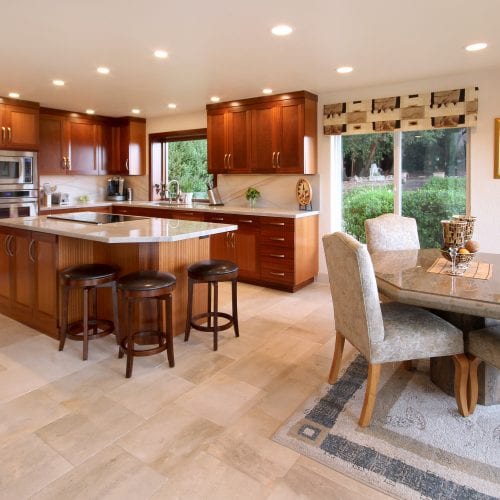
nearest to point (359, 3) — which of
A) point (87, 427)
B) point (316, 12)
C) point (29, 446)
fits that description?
point (316, 12)

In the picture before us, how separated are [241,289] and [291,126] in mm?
1972

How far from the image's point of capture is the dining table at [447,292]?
→ 193 centimetres

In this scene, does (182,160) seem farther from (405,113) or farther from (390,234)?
(390,234)

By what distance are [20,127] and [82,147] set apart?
3.60ft

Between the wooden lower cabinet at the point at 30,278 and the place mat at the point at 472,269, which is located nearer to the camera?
the place mat at the point at 472,269

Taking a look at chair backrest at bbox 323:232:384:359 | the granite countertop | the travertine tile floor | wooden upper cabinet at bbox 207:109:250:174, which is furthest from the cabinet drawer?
chair backrest at bbox 323:232:384:359

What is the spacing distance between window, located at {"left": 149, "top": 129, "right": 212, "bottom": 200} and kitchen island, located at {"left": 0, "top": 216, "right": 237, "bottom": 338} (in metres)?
2.82

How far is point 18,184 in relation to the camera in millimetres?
5398

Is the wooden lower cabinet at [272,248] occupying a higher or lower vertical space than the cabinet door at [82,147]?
lower

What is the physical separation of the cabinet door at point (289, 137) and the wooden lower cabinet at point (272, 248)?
0.66m

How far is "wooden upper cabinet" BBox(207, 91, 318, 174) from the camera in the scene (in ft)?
15.8

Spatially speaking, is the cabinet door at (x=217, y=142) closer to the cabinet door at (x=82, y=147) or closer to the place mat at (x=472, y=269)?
the cabinet door at (x=82, y=147)

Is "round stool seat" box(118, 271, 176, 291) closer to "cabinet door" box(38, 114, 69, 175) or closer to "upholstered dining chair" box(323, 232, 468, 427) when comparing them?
"upholstered dining chair" box(323, 232, 468, 427)

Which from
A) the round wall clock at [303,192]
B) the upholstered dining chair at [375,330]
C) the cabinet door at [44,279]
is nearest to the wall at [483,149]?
the round wall clock at [303,192]
